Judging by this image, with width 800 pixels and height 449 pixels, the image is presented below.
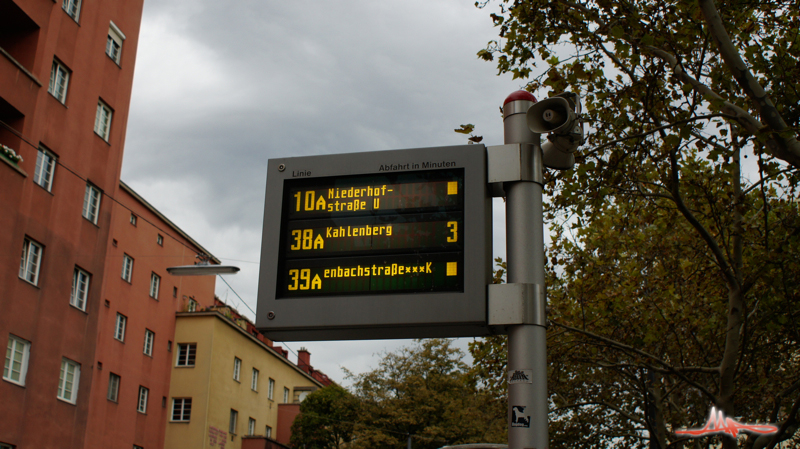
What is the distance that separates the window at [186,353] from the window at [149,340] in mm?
2565

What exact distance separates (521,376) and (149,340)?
37876 millimetres

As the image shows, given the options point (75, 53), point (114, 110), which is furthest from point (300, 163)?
point (114, 110)

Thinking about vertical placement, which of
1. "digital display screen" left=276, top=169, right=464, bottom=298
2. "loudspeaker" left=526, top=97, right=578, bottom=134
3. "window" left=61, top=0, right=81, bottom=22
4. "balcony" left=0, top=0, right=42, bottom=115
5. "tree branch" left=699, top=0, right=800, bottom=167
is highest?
"window" left=61, top=0, right=81, bottom=22

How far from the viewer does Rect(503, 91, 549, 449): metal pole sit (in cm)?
438

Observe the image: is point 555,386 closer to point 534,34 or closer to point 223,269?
point 223,269

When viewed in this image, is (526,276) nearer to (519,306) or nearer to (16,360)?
(519,306)

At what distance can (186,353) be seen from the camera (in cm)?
4184

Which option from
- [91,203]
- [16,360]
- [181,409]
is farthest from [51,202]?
[181,409]

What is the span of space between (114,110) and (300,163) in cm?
2598

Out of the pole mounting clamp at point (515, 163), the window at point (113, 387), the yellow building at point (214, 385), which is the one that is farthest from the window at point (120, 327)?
the pole mounting clamp at point (515, 163)

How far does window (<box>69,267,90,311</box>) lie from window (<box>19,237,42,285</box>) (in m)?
2.28

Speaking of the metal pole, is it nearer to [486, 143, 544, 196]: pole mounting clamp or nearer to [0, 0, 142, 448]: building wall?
[486, 143, 544, 196]: pole mounting clamp

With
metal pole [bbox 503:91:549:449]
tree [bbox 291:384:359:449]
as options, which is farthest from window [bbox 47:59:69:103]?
tree [bbox 291:384:359:449]

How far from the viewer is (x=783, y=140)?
935cm
